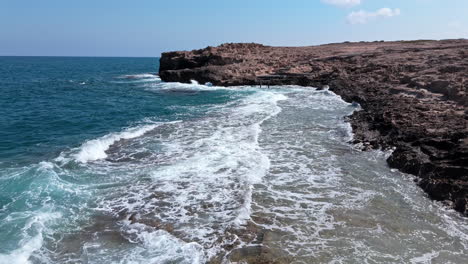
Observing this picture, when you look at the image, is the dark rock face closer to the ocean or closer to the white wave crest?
the ocean

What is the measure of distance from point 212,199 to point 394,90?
18566 millimetres

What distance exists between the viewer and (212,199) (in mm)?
10812

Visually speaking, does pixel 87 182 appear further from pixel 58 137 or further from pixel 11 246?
pixel 58 137

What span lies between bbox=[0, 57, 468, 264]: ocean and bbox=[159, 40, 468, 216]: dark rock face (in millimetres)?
764

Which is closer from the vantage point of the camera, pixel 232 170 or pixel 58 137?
pixel 232 170

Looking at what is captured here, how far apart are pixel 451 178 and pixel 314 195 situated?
415 cm

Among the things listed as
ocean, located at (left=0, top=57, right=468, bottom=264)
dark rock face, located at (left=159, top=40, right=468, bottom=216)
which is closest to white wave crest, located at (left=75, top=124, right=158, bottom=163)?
ocean, located at (left=0, top=57, right=468, bottom=264)

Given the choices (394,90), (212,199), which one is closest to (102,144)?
(212,199)

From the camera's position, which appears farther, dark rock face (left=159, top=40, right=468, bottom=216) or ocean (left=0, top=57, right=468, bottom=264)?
dark rock face (left=159, top=40, right=468, bottom=216)

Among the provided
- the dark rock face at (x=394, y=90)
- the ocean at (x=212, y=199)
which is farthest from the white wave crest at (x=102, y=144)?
the dark rock face at (x=394, y=90)

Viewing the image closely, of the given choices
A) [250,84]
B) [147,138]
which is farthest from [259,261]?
[250,84]

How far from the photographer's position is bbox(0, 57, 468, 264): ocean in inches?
318

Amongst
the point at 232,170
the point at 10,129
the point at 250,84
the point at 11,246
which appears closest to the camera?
the point at 11,246

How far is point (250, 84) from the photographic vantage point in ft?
132
